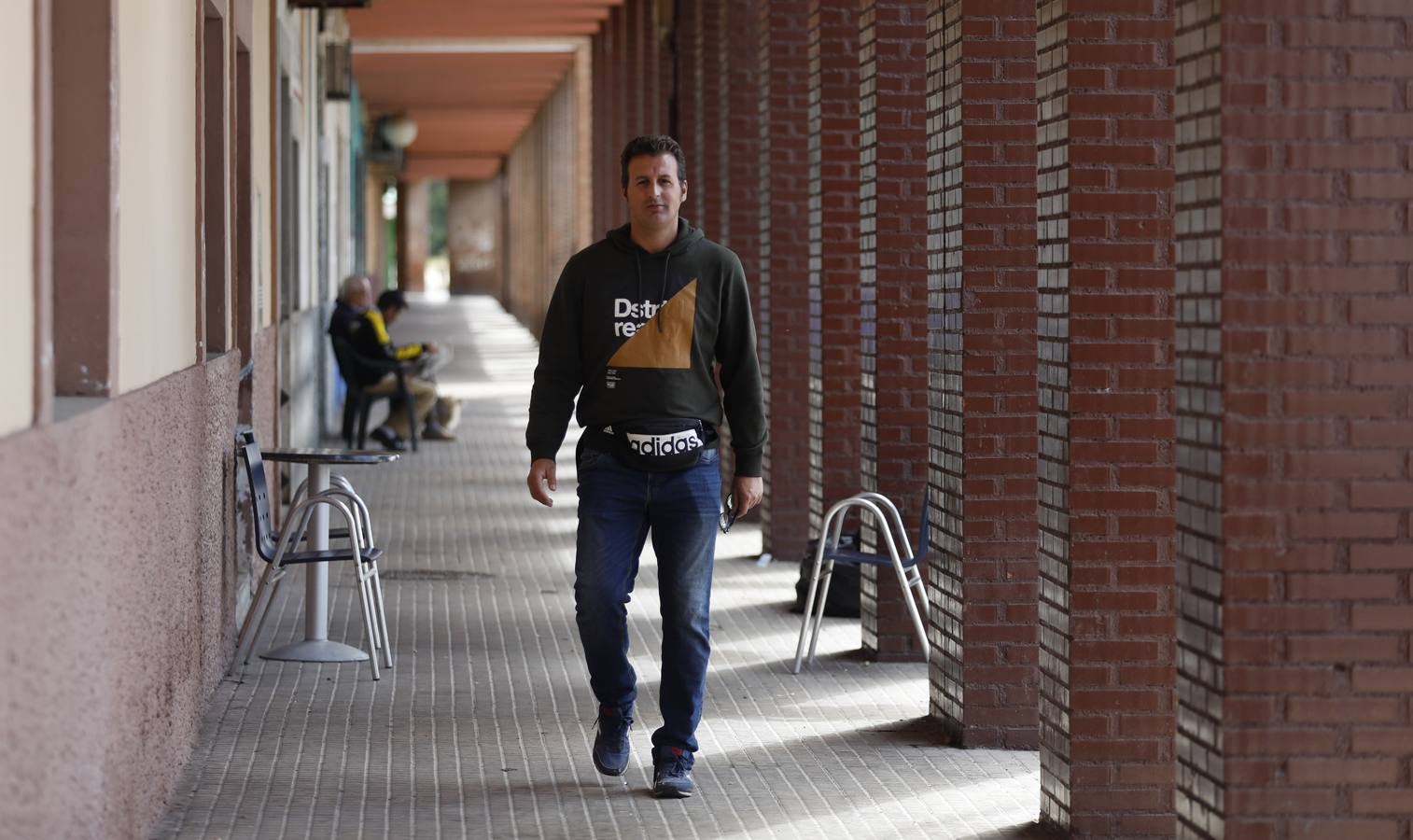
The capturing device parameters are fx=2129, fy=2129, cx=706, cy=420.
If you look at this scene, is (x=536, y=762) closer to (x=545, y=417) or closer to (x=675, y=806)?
(x=675, y=806)

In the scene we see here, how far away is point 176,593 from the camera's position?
19.2ft

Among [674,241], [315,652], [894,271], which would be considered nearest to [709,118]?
[894,271]

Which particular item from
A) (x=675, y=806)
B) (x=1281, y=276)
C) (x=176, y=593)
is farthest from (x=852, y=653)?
(x=1281, y=276)

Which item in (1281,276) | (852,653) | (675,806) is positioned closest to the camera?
(1281,276)

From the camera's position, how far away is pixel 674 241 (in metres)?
5.81

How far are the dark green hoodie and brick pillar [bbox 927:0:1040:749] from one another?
1.02 meters

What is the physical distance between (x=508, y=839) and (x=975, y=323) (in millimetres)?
2288

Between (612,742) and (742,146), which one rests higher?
(742,146)

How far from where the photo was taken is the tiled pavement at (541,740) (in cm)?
561

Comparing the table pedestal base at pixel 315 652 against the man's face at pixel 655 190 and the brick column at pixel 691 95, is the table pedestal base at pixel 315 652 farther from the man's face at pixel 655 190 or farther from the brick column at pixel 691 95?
the brick column at pixel 691 95

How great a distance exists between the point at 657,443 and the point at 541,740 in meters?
1.39

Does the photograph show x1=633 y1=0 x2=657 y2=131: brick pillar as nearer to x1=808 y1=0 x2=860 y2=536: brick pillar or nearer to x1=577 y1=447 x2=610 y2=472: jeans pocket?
x1=808 y1=0 x2=860 y2=536: brick pillar

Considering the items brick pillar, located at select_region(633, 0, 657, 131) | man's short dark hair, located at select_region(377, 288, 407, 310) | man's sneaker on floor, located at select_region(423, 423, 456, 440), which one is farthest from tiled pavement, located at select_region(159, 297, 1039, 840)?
brick pillar, located at select_region(633, 0, 657, 131)

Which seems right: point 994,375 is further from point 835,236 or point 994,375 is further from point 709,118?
point 709,118
